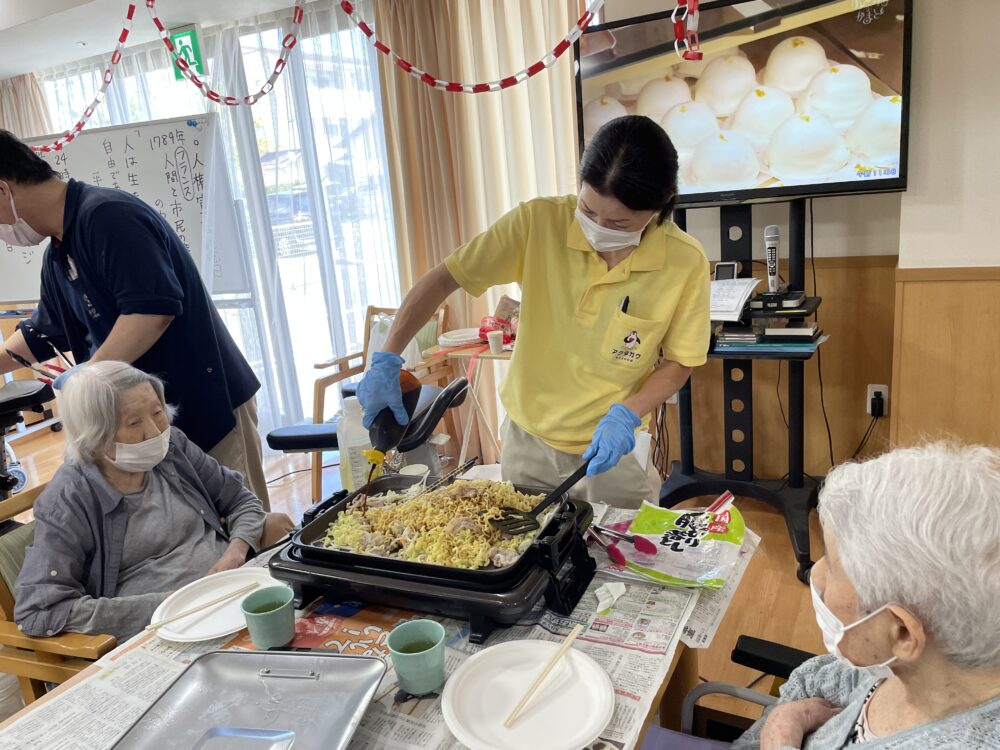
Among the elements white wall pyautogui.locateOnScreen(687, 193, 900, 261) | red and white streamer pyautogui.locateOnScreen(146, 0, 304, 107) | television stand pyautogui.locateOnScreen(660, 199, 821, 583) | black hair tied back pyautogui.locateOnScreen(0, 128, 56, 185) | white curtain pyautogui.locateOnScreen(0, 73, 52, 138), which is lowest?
television stand pyautogui.locateOnScreen(660, 199, 821, 583)

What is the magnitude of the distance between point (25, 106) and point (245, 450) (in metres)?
4.38

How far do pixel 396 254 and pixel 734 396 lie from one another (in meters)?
2.07

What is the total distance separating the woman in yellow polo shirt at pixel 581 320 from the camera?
5.15 feet

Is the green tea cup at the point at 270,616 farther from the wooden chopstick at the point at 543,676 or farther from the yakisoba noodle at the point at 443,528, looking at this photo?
the wooden chopstick at the point at 543,676

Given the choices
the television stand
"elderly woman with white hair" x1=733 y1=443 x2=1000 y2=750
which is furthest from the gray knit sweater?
the television stand

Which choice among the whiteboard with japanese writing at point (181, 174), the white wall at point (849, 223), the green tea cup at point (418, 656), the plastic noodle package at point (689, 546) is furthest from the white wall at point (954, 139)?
the whiteboard with japanese writing at point (181, 174)

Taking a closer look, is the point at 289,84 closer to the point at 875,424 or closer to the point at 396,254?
the point at 396,254

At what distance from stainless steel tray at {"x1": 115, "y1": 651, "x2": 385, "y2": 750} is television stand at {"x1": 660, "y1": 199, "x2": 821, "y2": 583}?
190 centimetres

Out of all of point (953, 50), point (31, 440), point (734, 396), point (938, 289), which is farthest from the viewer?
point (31, 440)

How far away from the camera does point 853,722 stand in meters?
0.97

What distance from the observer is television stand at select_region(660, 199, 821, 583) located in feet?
8.68

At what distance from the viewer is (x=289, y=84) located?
13.0 ft

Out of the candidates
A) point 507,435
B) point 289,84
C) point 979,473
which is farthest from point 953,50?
point 289,84

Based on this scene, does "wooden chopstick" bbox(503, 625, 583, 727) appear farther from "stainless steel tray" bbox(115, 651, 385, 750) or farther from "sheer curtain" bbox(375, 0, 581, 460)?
"sheer curtain" bbox(375, 0, 581, 460)
